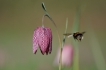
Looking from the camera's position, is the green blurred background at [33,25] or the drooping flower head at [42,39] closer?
the drooping flower head at [42,39]

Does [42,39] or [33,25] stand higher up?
[33,25]

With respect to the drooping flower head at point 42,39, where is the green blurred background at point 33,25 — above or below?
above

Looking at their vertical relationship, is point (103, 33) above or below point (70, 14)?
below

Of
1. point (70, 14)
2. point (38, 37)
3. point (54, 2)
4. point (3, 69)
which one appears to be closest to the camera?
point (38, 37)

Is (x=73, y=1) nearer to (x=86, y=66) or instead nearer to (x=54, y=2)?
(x=54, y=2)

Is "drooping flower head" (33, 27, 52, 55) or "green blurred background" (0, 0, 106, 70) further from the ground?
"green blurred background" (0, 0, 106, 70)

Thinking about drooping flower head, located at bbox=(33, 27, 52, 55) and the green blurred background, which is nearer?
drooping flower head, located at bbox=(33, 27, 52, 55)

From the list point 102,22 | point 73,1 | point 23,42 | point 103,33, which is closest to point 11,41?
point 23,42

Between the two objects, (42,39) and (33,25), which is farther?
(33,25)
